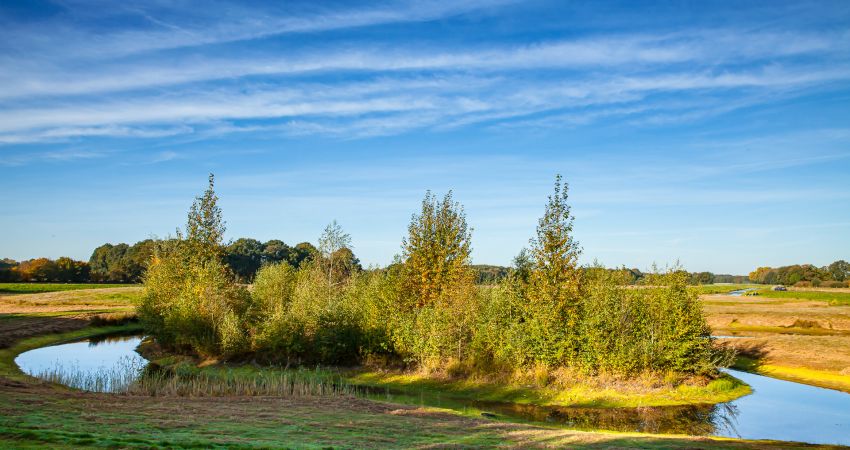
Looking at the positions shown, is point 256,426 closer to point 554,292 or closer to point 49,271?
point 554,292

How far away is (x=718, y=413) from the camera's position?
31.7 meters

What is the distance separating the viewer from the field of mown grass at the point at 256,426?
53.7 feet

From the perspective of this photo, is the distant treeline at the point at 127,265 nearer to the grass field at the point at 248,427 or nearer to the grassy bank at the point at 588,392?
the grassy bank at the point at 588,392

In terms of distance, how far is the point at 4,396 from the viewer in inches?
856

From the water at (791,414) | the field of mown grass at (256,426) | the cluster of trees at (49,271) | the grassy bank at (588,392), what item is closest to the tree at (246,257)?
the cluster of trees at (49,271)

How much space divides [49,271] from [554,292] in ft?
508

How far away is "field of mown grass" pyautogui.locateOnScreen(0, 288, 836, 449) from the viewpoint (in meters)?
16.4

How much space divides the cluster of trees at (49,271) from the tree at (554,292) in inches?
5956

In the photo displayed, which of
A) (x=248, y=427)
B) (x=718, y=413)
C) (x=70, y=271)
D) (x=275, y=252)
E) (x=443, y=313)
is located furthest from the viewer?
(x=275, y=252)

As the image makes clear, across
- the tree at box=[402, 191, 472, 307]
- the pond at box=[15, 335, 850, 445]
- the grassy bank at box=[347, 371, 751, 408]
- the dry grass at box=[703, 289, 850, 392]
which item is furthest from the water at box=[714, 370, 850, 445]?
the tree at box=[402, 191, 472, 307]

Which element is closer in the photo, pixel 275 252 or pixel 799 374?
pixel 799 374

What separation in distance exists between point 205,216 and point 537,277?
1456 inches

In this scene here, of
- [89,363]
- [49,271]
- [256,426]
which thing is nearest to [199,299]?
[89,363]

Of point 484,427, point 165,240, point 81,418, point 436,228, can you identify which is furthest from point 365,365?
point 165,240
